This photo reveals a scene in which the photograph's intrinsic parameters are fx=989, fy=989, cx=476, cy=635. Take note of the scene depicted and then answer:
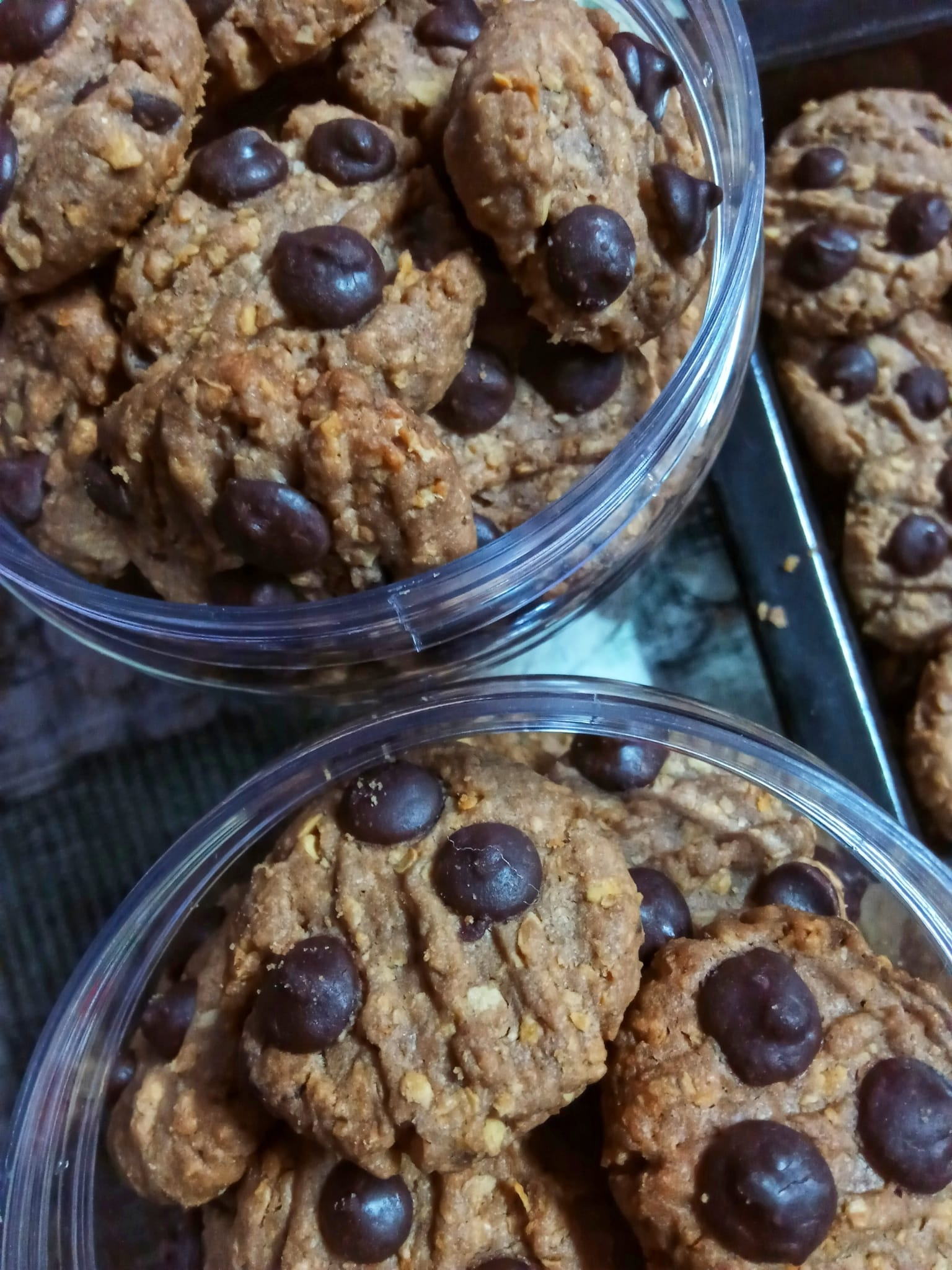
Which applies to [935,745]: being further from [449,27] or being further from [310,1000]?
[449,27]

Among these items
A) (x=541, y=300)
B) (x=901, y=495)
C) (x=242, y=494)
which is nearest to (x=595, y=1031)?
(x=242, y=494)

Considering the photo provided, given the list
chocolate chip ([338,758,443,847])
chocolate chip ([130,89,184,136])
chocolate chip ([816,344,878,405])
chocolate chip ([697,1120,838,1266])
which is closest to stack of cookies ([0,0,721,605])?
chocolate chip ([130,89,184,136])

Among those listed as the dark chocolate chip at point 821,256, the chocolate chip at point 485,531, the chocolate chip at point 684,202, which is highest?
the chocolate chip at point 684,202

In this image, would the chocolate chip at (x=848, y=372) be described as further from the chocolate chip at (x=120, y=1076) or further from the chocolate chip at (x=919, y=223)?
the chocolate chip at (x=120, y=1076)

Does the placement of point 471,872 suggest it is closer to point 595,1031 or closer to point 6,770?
point 595,1031

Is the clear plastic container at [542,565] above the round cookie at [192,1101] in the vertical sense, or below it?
→ above

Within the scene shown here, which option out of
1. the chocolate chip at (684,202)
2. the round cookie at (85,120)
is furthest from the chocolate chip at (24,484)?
the chocolate chip at (684,202)

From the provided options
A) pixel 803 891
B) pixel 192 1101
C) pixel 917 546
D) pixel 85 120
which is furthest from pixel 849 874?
pixel 85 120
